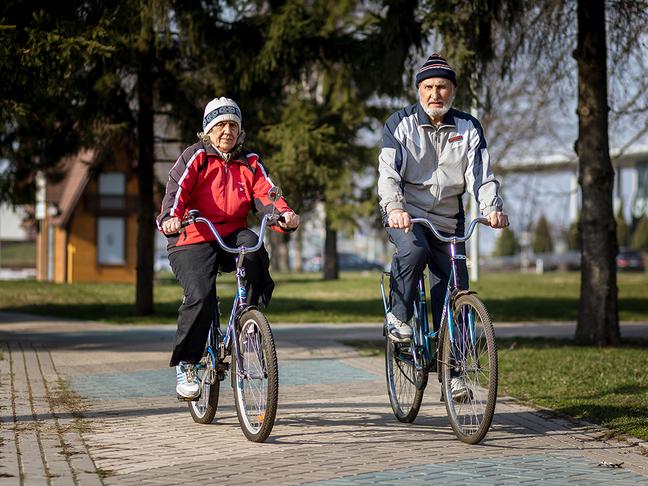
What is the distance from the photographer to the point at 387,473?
5621 mm

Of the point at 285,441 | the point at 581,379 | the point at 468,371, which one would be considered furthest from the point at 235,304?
the point at 581,379

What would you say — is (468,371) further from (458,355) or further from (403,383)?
(403,383)

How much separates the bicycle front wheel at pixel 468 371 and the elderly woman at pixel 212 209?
1.11 m

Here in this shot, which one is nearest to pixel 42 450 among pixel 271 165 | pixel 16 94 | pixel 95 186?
pixel 16 94

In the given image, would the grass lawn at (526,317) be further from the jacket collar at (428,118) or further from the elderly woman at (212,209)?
the elderly woman at (212,209)

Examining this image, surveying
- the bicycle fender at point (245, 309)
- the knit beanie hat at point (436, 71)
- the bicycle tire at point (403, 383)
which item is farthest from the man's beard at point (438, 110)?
the bicycle fender at point (245, 309)

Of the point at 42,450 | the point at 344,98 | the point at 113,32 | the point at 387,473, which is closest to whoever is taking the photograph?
the point at 387,473

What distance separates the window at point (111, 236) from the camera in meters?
40.6

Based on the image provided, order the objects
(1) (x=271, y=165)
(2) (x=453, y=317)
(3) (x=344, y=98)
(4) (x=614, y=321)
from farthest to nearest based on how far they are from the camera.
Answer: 1. (3) (x=344, y=98)
2. (1) (x=271, y=165)
3. (4) (x=614, y=321)
4. (2) (x=453, y=317)

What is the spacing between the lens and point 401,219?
662cm

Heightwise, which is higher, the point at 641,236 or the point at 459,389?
the point at 641,236

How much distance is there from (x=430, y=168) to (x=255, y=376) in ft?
5.31

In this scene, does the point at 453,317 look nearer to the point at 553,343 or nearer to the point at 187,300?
the point at 187,300

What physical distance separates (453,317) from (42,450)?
2.34 m
